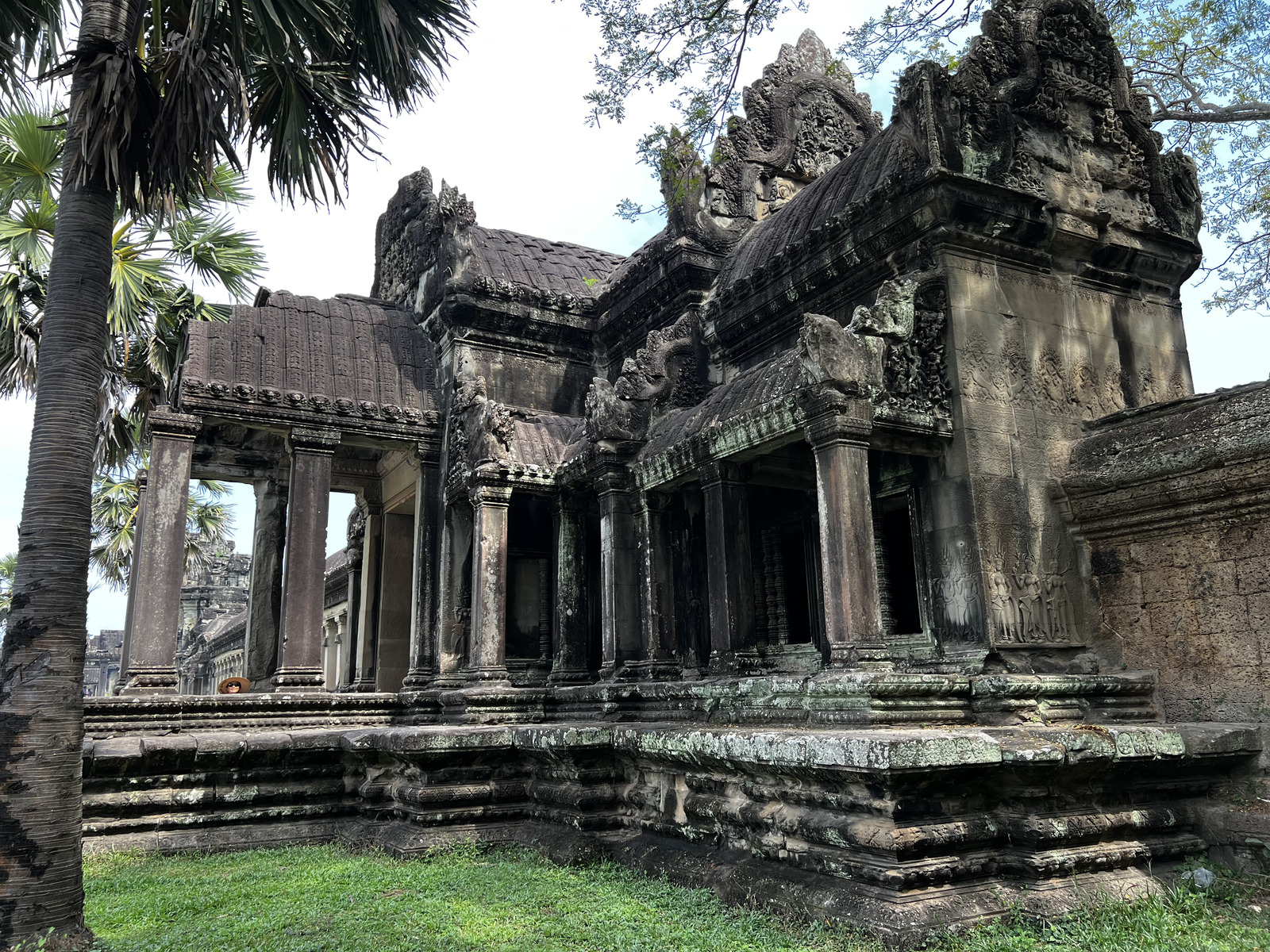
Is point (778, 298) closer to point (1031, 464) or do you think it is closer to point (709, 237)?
point (709, 237)

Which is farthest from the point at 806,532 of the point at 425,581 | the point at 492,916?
the point at 425,581

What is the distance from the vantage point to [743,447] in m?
8.27

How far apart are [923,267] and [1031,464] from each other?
1.85 meters

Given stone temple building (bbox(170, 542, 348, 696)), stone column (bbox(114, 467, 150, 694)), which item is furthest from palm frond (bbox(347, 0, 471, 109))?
stone temple building (bbox(170, 542, 348, 696))

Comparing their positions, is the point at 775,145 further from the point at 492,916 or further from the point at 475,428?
the point at 492,916

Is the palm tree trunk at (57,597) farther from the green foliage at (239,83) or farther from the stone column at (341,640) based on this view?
the stone column at (341,640)

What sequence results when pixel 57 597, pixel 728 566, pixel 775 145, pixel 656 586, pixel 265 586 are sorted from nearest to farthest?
pixel 57 597, pixel 728 566, pixel 656 586, pixel 775 145, pixel 265 586

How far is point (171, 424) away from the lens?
1131 centimetres

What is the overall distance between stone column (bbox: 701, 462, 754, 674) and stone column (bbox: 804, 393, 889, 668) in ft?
5.31

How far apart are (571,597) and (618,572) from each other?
1333mm

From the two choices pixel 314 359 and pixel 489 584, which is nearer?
pixel 489 584

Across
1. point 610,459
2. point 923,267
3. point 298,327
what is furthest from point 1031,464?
point 298,327

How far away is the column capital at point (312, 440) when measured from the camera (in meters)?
11.9

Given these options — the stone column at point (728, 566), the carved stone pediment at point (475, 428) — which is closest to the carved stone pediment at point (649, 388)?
the carved stone pediment at point (475, 428)
